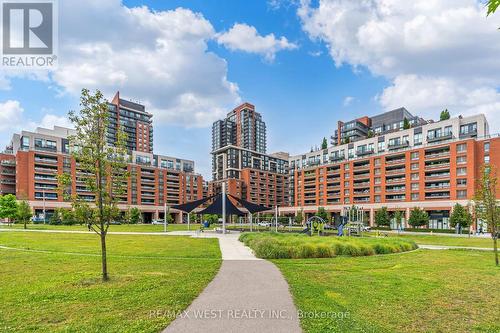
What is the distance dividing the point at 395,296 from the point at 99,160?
36.7ft

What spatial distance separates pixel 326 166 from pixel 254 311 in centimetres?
10275

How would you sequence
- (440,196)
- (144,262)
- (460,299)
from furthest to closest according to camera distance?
(440,196) < (144,262) < (460,299)

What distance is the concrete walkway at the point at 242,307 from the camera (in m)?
6.84

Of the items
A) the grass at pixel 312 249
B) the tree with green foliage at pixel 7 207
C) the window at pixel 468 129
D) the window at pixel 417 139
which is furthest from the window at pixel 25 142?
the window at pixel 468 129

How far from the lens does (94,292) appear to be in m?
9.74

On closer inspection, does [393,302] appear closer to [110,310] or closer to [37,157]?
[110,310]

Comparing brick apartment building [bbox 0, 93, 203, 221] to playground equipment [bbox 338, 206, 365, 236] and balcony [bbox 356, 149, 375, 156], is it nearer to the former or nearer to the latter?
playground equipment [bbox 338, 206, 365, 236]

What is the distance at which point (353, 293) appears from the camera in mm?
9961

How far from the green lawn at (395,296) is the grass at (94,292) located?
358cm

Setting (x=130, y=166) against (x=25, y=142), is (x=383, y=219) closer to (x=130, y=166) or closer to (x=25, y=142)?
(x=130, y=166)

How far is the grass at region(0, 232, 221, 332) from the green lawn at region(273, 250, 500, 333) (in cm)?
358

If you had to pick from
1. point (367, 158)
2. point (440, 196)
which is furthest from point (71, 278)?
point (367, 158)

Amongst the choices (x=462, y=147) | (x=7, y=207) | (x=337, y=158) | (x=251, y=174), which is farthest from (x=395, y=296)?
(x=251, y=174)

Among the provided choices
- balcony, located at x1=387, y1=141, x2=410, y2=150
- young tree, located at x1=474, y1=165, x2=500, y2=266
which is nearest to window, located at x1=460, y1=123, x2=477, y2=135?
balcony, located at x1=387, y1=141, x2=410, y2=150
